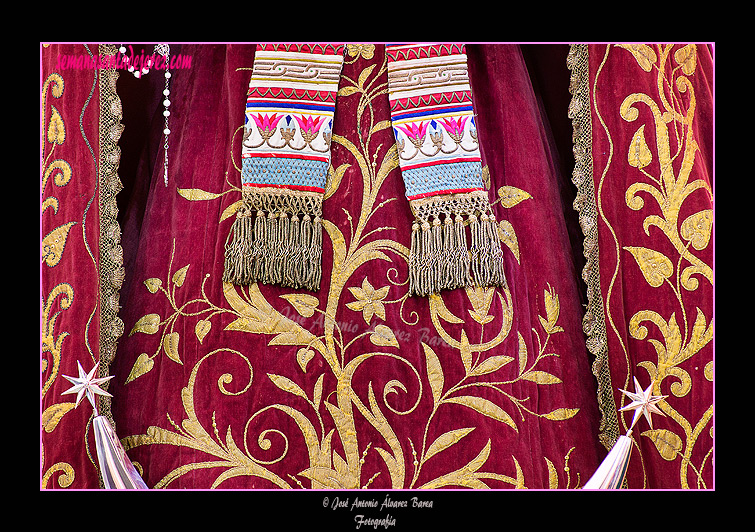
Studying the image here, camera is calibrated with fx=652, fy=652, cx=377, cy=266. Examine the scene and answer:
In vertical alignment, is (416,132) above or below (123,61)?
below

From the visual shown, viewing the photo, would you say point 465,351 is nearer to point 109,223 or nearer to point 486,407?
point 486,407

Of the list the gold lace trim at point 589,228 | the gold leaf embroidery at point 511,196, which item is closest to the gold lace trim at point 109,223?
the gold leaf embroidery at point 511,196

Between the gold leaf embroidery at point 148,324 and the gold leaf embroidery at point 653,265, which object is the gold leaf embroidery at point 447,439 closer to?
the gold leaf embroidery at point 653,265

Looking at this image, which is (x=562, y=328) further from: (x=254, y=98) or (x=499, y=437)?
(x=254, y=98)

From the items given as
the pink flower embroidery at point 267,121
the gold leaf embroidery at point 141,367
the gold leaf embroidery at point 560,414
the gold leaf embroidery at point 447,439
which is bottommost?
the gold leaf embroidery at point 447,439

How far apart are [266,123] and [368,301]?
377mm

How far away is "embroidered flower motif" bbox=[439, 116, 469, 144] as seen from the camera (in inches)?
47.1

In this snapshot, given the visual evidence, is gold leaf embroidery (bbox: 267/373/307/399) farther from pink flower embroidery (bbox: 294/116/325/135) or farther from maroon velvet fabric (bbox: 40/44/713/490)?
pink flower embroidery (bbox: 294/116/325/135)

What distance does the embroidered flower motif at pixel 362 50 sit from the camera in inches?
49.9

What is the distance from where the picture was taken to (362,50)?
1.27 m

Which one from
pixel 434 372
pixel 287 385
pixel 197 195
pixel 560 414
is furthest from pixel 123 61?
pixel 560 414

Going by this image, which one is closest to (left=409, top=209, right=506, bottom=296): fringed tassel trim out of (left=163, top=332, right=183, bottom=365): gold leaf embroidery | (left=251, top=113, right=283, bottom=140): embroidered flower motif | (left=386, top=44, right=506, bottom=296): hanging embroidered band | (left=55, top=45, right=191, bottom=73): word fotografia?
(left=386, top=44, right=506, bottom=296): hanging embroidered band

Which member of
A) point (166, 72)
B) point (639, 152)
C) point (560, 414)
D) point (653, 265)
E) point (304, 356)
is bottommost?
point (560, 414)

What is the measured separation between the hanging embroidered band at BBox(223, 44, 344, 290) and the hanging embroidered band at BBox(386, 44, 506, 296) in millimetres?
141
